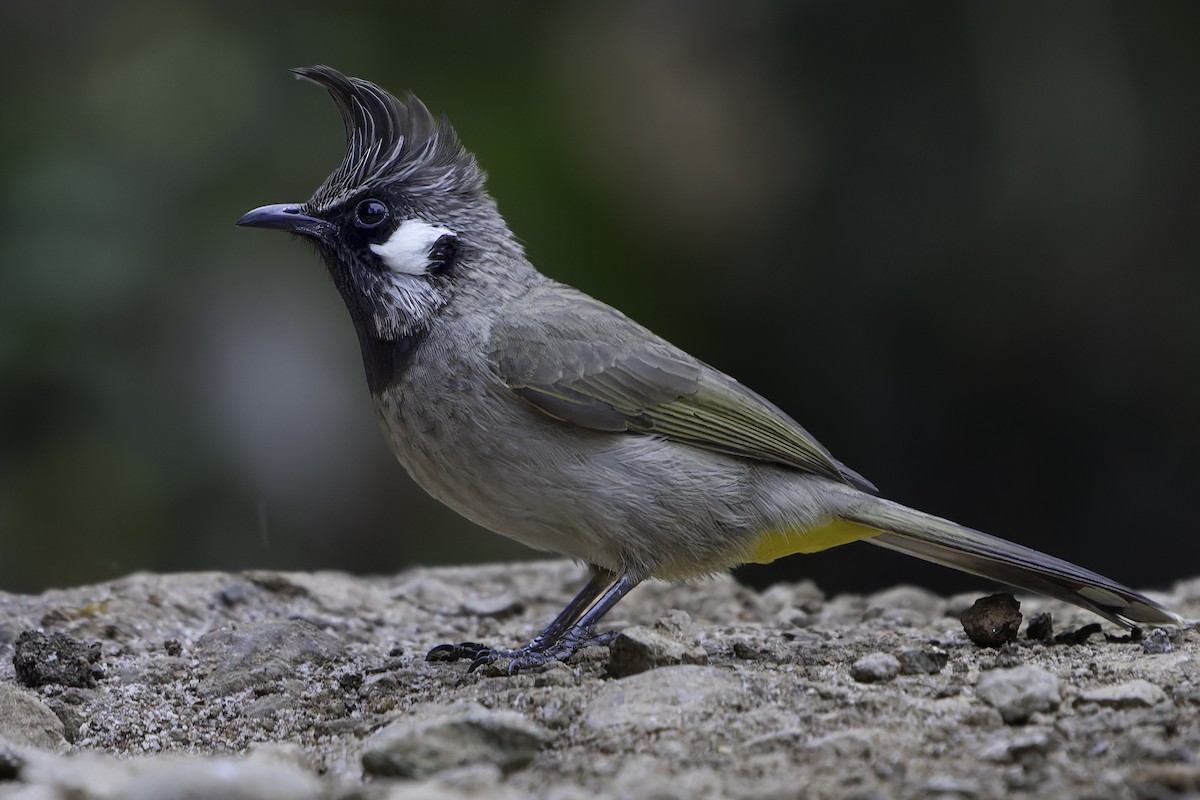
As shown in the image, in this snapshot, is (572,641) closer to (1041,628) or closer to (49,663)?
(1041,628)

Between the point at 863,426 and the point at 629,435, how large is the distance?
13.0 ft

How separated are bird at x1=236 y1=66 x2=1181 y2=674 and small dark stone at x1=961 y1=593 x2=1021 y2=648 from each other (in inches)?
11.0

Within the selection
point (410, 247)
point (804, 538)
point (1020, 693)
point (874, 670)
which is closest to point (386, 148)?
point (410, 247)

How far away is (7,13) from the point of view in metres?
7.55

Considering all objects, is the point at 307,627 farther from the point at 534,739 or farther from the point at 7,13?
the point at 7,13

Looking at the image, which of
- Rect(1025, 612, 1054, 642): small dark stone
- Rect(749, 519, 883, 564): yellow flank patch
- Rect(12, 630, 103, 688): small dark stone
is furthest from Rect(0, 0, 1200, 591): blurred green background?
Rect(1025, 612, 1054, 642): small dark stone

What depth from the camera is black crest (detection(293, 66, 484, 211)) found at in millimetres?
4859

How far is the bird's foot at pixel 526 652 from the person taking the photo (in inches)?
166

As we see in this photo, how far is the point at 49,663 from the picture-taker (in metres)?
4.21

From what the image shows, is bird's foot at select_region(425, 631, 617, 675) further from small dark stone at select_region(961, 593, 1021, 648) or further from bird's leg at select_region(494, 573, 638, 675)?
small dark stone at select_region(961, 593, 1021, 648)

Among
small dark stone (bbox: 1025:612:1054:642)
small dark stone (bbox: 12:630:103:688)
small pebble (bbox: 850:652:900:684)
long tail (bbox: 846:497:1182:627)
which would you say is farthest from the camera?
long tail (bbox: 846:497:1182:627)

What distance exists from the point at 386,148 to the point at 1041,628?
2.89m

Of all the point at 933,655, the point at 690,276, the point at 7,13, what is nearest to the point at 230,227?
the point at 7,13

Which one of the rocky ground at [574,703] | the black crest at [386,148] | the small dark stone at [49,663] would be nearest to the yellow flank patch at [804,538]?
the rocky ground at [574,703]
